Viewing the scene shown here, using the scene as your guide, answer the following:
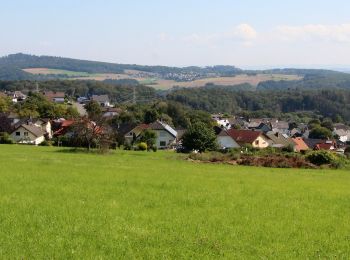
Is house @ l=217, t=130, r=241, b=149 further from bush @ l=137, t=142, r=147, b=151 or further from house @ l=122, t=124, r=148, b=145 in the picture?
bush @ l=137, t=142, r=147, b=151

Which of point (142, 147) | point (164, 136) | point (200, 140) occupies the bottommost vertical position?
point (164, 136)

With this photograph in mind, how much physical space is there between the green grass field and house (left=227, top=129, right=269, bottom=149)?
179 feet

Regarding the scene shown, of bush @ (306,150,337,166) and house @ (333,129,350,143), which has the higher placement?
bush @ (306,150,337,166)

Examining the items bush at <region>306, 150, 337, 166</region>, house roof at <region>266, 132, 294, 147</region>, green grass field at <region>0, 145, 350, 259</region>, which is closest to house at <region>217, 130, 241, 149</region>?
house roof at <region>266, 132, 294, 147</region>

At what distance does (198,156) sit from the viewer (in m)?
45.3

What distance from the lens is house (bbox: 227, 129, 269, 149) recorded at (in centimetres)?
7606

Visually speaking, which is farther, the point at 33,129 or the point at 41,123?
the point at 41,123

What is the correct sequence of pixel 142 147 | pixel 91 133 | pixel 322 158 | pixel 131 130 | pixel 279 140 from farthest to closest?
1. pixel 279 140
2. pixel 131 130
3. pixel 142 147
4. pixel 91 133
5. pixel 322 158

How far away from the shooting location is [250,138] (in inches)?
3014

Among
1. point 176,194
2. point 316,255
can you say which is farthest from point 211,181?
point 316,255

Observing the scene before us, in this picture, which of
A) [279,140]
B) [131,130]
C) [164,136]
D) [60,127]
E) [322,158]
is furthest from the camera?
[279,140]

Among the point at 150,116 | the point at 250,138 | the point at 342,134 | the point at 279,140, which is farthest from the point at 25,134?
the point at 342,134

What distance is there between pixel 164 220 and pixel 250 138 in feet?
211

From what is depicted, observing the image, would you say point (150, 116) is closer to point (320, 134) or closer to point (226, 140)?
point (226, 140)
